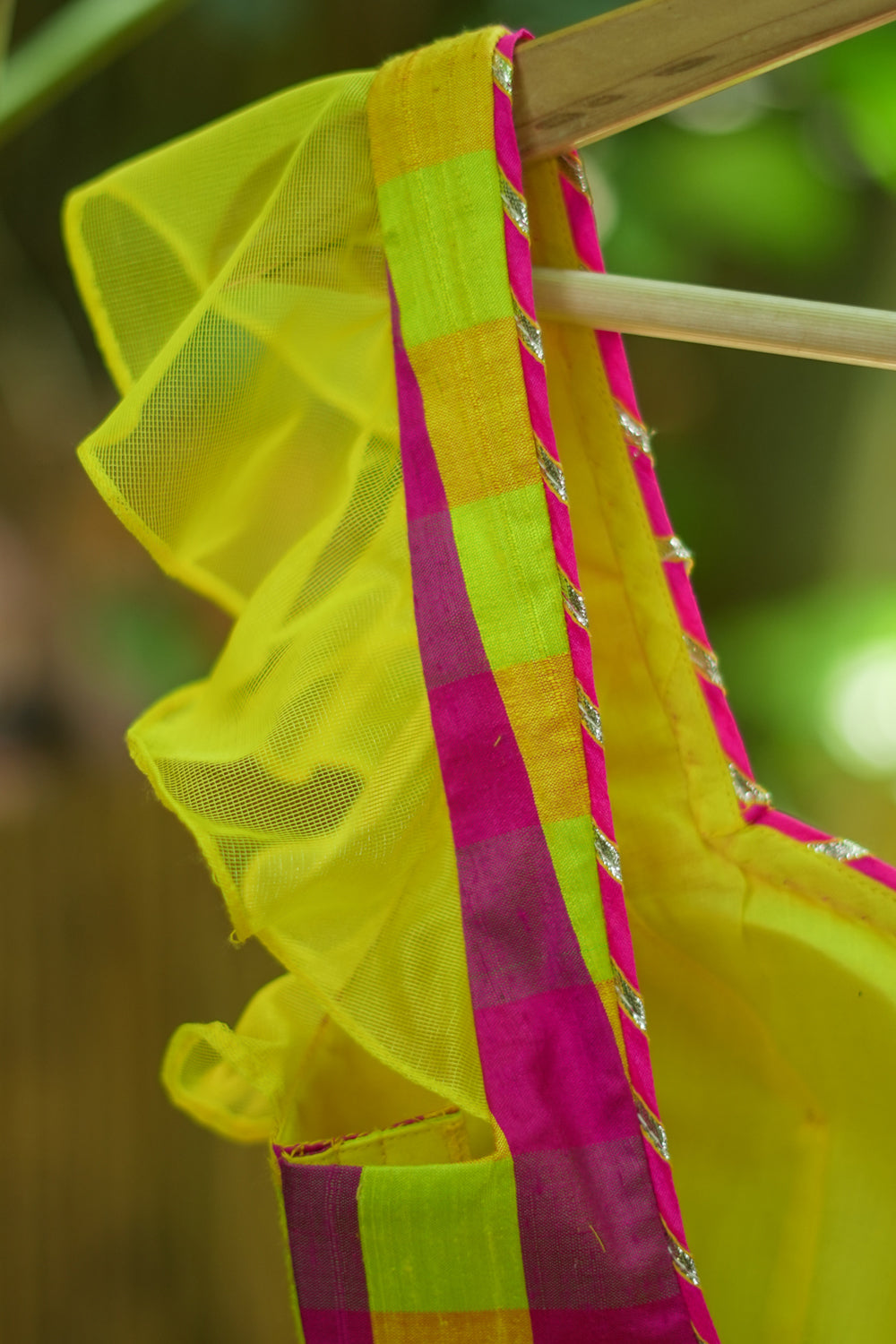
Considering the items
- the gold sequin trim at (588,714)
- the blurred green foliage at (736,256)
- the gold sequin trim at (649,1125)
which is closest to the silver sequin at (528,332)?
the gold sequin trim at (588,714)

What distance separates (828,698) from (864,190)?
53 cm

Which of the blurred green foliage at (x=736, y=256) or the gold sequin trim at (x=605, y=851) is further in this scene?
the blurred green foliage at (x=736, y=256)

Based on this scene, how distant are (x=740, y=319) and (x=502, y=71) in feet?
0.39

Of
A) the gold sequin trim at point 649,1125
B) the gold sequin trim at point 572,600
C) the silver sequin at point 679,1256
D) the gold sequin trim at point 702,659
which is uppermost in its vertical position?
the gold sequin trim at point 572,600

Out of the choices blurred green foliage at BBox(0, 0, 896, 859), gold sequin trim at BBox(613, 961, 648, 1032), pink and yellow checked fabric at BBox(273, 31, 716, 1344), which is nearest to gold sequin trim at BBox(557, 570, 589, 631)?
pink and yellow checked fabric at BBox(273, 31, 716, 1344)

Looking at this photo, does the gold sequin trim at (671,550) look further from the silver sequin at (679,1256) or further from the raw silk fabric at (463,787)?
the silver sequin at (679,1256)

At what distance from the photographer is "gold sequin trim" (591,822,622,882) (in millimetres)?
319

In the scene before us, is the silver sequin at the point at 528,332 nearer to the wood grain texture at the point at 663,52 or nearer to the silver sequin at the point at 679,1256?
the wood grain texture at the point at 663,52

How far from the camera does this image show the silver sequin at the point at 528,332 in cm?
34

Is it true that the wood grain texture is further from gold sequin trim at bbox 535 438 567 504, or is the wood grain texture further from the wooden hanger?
gold sequin trim at bbox 535 438 567 504

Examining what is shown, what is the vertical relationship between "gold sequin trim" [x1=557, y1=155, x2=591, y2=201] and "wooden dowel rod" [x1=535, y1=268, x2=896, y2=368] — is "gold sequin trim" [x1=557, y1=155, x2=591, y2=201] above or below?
above

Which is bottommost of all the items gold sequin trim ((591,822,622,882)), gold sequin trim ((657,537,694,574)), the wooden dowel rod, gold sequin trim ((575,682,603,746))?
gold sequin trim ((591,822,622,882))

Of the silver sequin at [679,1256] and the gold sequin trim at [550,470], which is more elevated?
the gold sequin trim at [550,470]

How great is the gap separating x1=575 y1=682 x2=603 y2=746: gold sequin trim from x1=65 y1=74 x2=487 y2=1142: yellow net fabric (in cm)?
6
